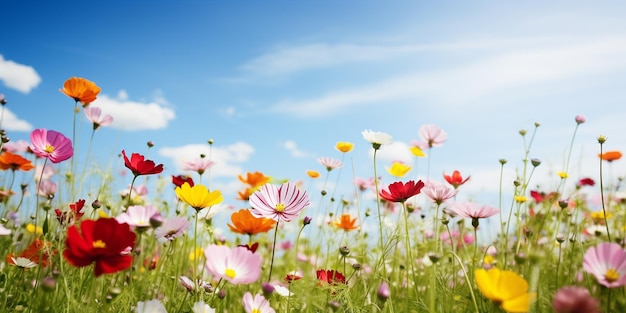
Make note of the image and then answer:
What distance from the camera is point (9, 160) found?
1515 millimetres

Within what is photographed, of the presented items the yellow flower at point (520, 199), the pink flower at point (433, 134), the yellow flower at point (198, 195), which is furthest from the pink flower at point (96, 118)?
the yellow flower at point (520, 199)

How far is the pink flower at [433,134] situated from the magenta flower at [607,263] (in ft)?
4.52

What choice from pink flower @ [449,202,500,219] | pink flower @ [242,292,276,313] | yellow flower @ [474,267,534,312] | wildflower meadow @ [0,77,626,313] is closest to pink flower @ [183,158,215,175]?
wildflower meadow @ [0,77,626,313]

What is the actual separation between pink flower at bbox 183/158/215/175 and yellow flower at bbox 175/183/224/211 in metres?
0.64

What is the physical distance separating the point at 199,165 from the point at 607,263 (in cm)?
127

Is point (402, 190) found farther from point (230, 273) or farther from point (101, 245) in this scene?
point (101, 245)

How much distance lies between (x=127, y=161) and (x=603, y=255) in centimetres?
98

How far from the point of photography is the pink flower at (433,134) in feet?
7.24

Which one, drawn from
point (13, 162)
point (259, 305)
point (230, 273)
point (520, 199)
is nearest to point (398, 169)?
point (520, 199)

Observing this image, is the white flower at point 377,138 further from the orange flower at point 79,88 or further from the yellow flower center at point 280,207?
the orange flower at point 79,88

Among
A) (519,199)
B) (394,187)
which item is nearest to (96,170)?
(394,187)

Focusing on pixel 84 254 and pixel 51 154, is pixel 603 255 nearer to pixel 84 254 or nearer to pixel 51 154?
pixel 84 254

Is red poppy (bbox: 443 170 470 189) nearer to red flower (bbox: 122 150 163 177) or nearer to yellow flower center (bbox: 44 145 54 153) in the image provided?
red flower (bbox: 122 150 163 177)

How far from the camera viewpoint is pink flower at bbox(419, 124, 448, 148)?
2.21 meters
